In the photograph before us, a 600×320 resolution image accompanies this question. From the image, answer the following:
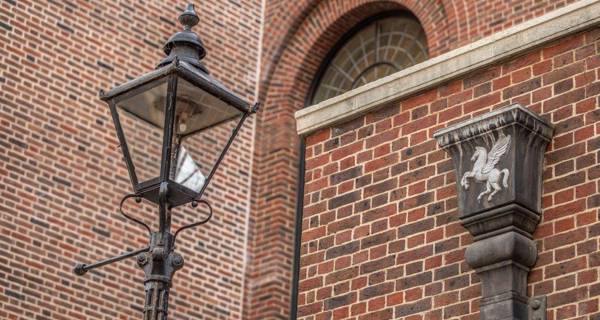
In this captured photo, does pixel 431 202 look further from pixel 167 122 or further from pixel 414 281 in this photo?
pixel 167 122

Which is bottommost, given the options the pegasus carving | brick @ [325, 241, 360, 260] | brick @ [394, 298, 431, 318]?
brick @ [394, 298, 431, 318]

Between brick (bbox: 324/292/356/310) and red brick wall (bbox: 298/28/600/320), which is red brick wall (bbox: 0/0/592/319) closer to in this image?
red brick wall (bbox: 298/28/600/320)

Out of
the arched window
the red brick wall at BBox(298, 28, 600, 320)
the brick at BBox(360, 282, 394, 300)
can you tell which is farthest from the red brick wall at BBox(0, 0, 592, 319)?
the brick at BBox(360, 282, 394, 300)

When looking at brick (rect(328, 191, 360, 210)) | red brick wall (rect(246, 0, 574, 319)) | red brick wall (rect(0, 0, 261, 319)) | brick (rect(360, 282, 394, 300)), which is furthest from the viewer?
red brick wall (rect(246, 0, 574, 319))

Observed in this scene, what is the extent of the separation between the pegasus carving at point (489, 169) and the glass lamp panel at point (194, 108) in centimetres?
131

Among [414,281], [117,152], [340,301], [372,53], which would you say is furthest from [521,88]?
[372,53]

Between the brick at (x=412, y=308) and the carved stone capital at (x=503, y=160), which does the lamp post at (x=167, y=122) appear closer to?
the brick at (x=412, y=308)

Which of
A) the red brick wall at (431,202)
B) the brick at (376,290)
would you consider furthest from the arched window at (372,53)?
the brick at (376,290)

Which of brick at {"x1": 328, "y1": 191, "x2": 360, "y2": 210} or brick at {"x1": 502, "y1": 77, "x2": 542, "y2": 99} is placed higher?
brick at {"x1": 502, "y1": 77, "x2": 542, "y2": 99}

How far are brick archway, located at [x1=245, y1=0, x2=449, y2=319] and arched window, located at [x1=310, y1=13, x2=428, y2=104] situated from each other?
11 cm

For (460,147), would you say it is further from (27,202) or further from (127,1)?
(127,1)

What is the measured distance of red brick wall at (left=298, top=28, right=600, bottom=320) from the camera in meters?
6.41

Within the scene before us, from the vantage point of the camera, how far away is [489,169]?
6.68m

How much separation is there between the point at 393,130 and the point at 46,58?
20.9 feet
